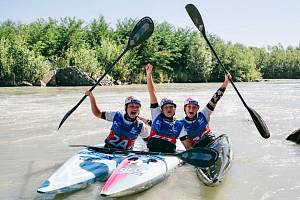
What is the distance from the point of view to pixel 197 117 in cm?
600

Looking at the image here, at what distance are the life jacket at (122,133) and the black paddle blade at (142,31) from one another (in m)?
2.18

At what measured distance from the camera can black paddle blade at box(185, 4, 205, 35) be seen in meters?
7.84

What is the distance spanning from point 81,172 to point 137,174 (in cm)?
64

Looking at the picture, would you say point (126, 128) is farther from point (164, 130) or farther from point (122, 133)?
point (164, 130)

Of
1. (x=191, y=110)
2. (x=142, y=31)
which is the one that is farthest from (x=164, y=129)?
(x=142, y=31)

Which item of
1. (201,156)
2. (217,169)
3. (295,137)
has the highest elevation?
(201,156)

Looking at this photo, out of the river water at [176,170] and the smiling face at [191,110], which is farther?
the smiling face at [191,110]

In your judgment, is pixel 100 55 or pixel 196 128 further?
pixel 100 55

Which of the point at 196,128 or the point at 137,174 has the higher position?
the point at 196,128

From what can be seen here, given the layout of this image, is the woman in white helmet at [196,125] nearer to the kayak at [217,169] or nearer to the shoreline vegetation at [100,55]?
the kayak at [217,169]

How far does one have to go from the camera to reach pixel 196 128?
235 inches

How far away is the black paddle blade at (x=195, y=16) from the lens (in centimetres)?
784

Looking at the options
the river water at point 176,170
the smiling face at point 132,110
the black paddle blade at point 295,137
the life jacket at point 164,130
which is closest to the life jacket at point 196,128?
the life jacket at point 164,130

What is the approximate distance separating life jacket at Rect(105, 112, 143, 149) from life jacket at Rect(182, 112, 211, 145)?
0.70 meters
